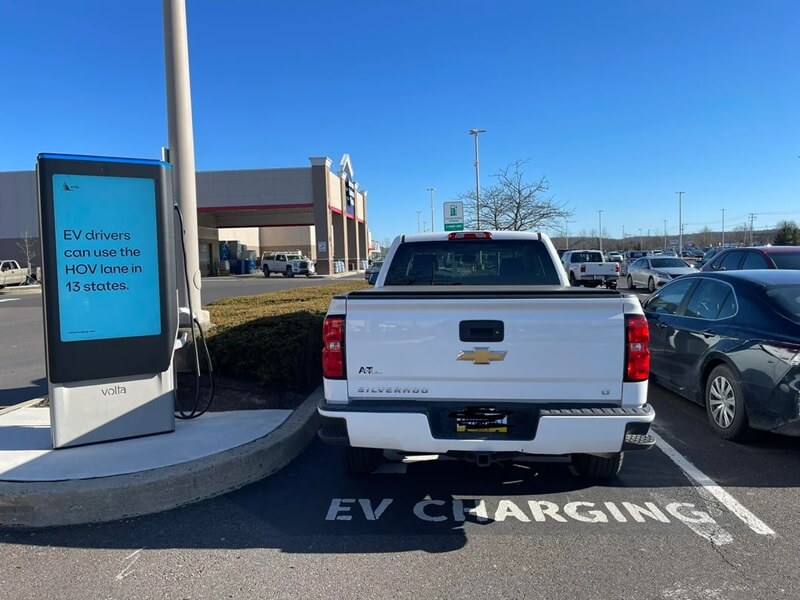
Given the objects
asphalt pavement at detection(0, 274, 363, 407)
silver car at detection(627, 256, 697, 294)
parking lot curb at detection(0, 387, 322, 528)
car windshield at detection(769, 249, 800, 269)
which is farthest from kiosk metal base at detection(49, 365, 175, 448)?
silver car at detection(627, 256, 697, 294)

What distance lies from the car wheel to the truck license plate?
279 centimetres

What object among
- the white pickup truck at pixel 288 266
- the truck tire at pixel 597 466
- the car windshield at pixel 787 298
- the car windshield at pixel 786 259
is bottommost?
the truck tire at pixel 597 466

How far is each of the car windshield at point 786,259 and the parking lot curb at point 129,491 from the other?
1086cm

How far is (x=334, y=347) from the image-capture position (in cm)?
364

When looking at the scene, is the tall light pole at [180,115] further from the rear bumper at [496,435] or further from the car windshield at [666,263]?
the car windshield at [666,263]

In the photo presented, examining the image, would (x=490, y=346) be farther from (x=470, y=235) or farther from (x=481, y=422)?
(x=470, y=235)

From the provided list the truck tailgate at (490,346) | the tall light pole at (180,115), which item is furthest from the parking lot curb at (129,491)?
the tall light pole at (180,115)

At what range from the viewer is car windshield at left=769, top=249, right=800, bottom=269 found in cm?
1111

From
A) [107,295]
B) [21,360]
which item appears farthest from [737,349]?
[21,360]

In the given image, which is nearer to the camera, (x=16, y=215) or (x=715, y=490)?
(x=715, y=490)

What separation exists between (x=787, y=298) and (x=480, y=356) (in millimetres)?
3450

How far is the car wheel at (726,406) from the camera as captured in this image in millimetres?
5066

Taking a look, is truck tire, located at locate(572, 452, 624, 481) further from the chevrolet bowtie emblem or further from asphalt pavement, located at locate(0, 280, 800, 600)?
the chevrolet bowtie emblem

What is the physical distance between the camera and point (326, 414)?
143 inches
